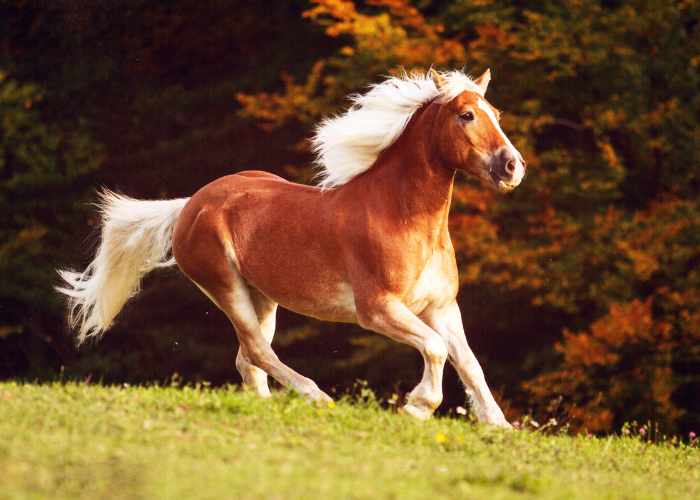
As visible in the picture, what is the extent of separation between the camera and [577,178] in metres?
14.5

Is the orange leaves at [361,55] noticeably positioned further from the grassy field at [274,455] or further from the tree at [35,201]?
the grassy field at [274,455]

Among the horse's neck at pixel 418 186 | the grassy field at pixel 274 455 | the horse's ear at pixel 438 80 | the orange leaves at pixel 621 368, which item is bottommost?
the orange leaves at pixel 621 368

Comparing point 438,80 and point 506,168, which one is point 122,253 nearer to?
point 438,80

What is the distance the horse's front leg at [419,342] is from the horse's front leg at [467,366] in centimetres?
35

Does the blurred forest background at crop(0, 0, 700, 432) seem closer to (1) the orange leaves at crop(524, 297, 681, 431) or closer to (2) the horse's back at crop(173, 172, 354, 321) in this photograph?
(1) the orange leaves at crop(524, 297, 681, 431)

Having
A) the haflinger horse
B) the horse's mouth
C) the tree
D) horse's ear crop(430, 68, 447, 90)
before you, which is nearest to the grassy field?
the haflinger horse

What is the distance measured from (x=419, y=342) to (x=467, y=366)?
1.89 feet

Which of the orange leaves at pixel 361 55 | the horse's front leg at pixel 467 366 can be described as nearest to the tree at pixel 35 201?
the orange leaves at pixel 361 55

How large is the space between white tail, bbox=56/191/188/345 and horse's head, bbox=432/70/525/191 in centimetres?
271

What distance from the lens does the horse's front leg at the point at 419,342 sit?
5.46 m

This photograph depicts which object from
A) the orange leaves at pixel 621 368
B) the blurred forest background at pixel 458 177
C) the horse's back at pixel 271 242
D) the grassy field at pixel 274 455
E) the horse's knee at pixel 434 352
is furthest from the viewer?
the blurred forest background at pixel 458 177

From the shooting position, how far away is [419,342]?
549 centimetres

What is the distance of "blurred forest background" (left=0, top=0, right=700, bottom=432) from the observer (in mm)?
13672

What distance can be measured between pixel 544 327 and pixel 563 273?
6.37ft
